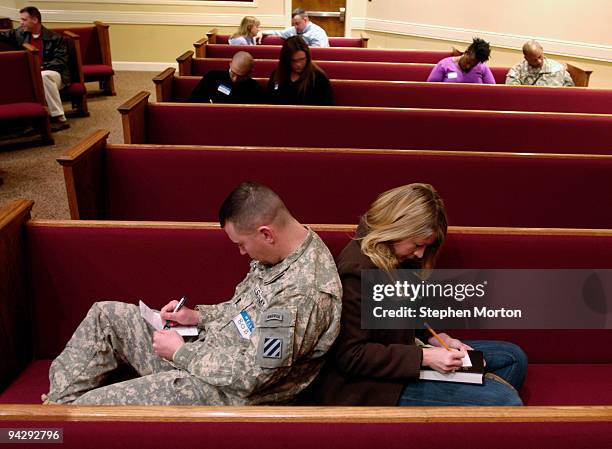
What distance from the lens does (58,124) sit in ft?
16.7

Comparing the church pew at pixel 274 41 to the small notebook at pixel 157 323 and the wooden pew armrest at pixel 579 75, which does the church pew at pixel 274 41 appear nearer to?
the wooden pew armrest at pixel 579 75

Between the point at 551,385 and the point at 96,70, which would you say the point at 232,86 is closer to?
the point at 551,385

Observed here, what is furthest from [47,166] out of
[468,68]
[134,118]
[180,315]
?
[468,68]

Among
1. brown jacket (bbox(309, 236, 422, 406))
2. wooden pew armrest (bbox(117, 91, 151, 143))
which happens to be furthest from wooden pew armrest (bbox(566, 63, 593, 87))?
brown jacket (bbox(309, 236, 422, 406))

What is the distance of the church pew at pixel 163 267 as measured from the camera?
1651 millimetres

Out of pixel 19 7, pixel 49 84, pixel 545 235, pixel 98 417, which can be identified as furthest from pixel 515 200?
pixel 19 7

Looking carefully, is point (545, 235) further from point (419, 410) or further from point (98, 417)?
point (98, 417)

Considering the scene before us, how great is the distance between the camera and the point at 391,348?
4.54ft

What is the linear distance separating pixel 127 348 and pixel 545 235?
1320mm

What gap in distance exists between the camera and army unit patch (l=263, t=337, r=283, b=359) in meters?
1.21

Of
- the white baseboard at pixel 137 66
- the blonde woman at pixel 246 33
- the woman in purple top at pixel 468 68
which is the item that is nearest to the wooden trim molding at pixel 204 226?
the woman in purple top at pixel 468 68

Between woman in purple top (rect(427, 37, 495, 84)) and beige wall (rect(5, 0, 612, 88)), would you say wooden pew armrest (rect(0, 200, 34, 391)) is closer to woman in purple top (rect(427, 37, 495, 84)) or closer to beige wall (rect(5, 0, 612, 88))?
woman in purple top (rect(427, 37, 495, 84))

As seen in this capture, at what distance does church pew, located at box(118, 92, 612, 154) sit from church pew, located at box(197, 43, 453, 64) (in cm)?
225

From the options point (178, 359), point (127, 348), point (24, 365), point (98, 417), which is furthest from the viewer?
point (24, 365)
